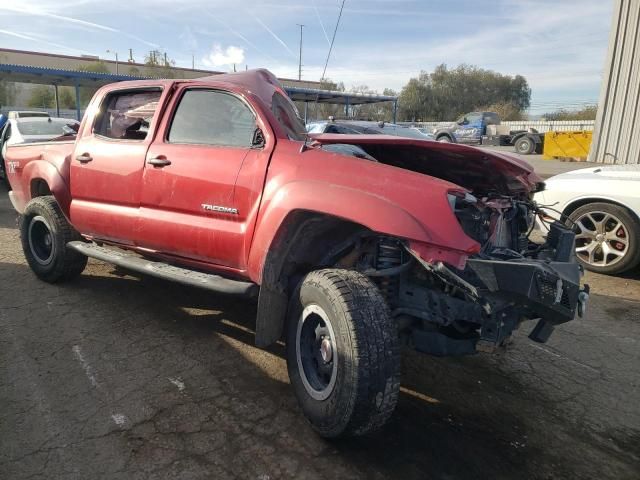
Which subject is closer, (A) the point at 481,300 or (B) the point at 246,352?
(A) the point at 481,300

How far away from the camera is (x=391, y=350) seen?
2525 mm

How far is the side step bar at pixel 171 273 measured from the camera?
325 cm

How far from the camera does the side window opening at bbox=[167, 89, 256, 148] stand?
346 centimetres

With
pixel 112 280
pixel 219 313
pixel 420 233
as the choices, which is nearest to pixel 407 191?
pixel 420 233

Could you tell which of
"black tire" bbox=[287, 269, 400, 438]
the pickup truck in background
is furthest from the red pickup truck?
the pickup truck in background

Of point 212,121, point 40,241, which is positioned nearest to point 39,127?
point 40,241

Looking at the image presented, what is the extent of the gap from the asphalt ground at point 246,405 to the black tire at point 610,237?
4.33 feet

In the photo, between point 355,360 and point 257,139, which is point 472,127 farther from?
point 355,360

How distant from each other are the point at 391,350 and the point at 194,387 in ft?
4.58

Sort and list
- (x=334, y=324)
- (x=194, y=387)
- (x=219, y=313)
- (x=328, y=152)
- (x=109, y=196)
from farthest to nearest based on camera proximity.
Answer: (x=219, y=313)
(x=109, y=196)
(x=194, y=387)
(x=328, y=152)
(x=334, y=324)

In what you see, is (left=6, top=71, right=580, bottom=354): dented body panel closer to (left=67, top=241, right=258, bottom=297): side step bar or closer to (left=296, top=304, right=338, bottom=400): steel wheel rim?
(left=67, top=241, right=258, bottom=297): side step bar

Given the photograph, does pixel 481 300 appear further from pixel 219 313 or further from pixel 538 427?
pixel 219 313

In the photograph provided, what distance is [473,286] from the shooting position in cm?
253

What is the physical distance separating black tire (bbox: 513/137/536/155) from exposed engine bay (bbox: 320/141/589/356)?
25.5m
